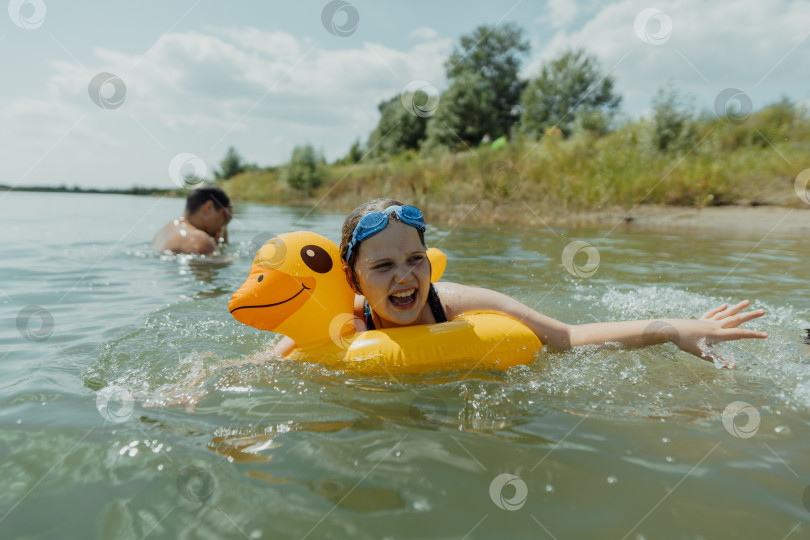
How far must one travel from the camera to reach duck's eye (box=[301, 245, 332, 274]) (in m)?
3.59

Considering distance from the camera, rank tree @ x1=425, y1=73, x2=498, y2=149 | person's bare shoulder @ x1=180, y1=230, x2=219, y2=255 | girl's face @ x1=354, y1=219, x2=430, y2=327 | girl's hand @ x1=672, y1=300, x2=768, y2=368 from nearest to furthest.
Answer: girl's hand @ x1=672, y1=300, x2=768, y2=368 < girl's face @ x1=354, y1=219, x2=430, y2=327 < person's bare shoulder @ x1=180, y1=230, x2=219, y2=255 < tree @ x1=425, y1=73, x2=498, y2=149

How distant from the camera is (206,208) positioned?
29.4 feet

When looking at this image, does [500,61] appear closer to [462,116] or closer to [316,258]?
[462,116]

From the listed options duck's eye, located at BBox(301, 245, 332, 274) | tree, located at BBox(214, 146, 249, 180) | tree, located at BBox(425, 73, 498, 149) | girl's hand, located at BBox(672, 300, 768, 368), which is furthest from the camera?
tree, located at BBox(214, 146, 249, 180)

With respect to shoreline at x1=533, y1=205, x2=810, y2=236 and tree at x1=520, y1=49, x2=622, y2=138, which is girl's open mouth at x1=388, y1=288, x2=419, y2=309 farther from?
tree at x1=520, y1=49, x2=622, y2=138

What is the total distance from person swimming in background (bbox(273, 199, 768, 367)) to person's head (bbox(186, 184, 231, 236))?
19.8ft

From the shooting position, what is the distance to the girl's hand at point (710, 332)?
10.2 feet

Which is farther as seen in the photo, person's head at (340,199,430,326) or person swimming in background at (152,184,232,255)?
person swimming in background at (152,184,232,255)

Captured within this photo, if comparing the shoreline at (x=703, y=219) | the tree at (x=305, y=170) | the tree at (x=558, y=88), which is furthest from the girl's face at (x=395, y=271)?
the tree at (x=558, y=88)

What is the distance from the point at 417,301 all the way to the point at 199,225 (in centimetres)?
683

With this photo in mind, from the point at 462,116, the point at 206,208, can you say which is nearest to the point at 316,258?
the point at 206,208

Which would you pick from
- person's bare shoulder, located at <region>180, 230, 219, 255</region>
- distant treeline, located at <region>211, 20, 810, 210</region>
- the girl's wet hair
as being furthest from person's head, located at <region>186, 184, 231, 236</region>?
the girl's wet hair

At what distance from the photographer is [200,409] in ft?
9.03

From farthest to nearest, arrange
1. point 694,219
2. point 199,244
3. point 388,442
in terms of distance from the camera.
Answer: point 694,219 < point 199,244 < point 388,442
